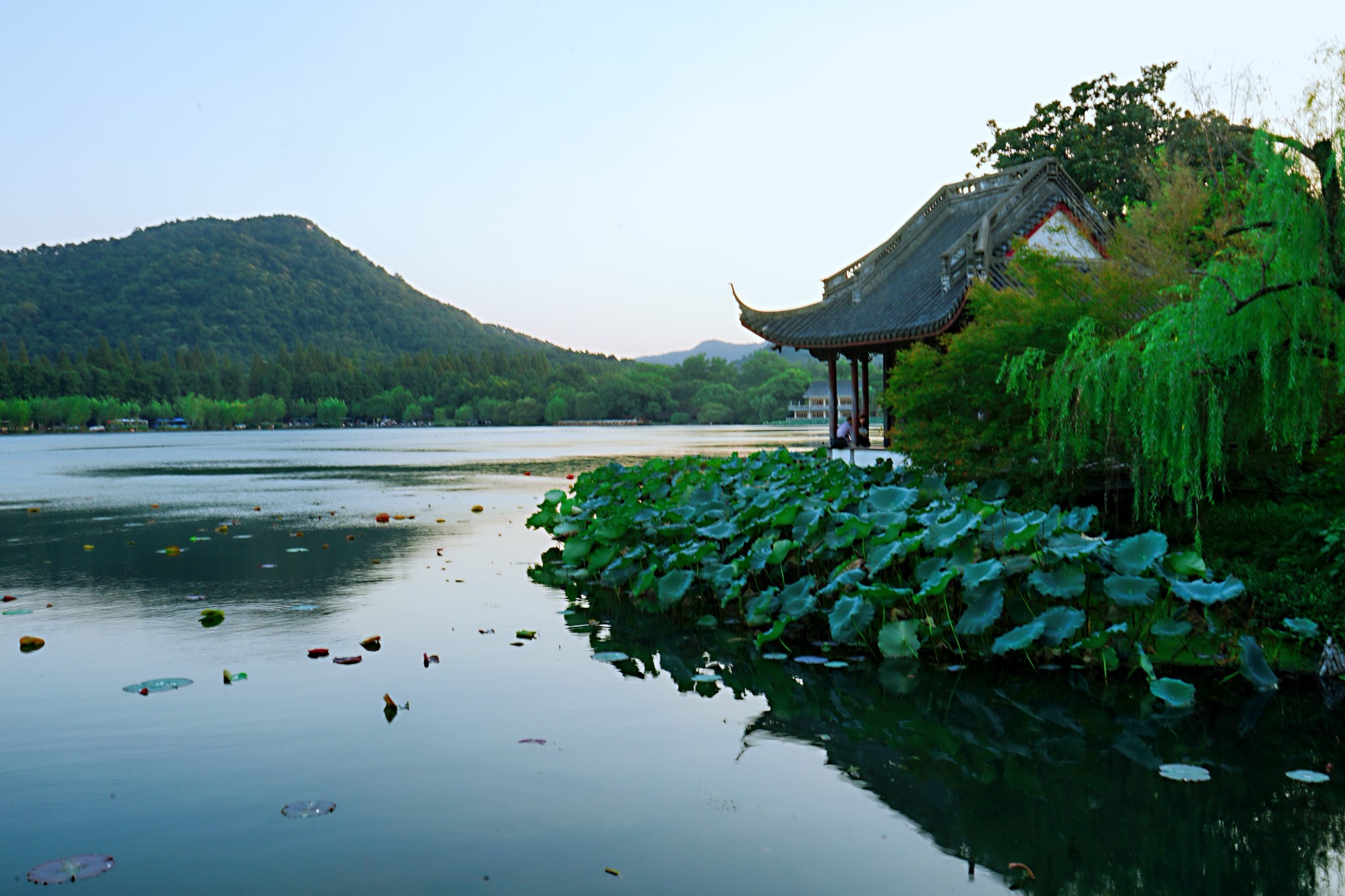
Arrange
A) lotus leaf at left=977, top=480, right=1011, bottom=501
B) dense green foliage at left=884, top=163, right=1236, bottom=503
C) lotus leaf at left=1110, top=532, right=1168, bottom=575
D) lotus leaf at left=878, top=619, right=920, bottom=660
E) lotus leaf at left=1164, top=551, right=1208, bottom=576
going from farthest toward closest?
1. lotus leaf at left=977, top=480, right=1011, bottom=501
2. dense green foliage at left=884, top=163, right=1236, bottom=503
3. lotus leaf at left=878, top=619, right=920, bottom=660
4. lotus leaf at left=1110, top=532, right=1168, bottom=575
5. lotus leaf at left=1164, top=551, right=1208, bottom=576

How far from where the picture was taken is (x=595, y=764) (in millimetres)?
4223

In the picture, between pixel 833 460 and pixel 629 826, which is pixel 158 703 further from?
pixel 833 460

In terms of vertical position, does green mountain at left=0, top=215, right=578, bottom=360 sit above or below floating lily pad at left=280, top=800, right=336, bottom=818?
above

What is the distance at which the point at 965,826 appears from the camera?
355cm

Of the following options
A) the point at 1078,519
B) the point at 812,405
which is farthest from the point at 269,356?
the point at 1078,519

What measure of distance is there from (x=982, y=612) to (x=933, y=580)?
1.12 feet

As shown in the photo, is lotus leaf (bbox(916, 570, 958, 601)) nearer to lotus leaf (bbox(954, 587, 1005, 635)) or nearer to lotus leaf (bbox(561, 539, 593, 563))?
lotus leaf (bbox(954, 587, 1005, 635))

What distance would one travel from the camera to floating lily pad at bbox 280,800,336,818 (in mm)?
3594

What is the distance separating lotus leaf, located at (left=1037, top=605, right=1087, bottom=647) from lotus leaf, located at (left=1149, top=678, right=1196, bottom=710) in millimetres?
533

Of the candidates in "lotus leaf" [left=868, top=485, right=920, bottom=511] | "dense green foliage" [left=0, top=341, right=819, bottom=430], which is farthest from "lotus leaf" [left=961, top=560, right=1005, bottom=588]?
"dense green foliage" [left=0, top=341, right=819, bottom=430]

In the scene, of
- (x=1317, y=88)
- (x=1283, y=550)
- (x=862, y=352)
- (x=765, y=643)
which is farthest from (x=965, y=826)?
(x=862, y=352)

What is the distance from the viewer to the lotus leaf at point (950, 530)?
19.8 ft

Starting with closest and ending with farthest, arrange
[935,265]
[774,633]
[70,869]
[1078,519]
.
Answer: [70,869]
[774,633]
[1078,519]
[935,265]

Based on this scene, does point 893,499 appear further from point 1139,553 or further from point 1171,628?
point 1171,628
